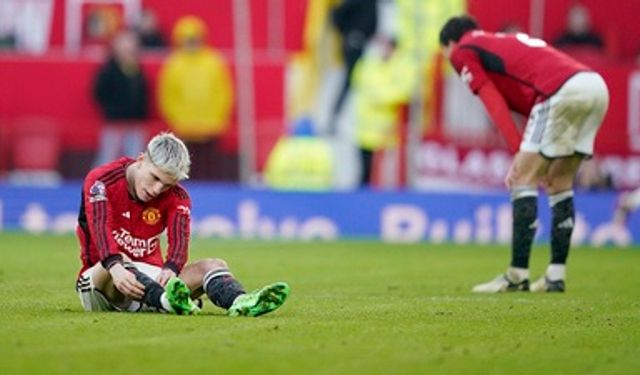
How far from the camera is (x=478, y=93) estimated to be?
1440cm

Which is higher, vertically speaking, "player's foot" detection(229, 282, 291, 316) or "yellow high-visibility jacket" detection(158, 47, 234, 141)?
"yellow high-visibility jacket" detection(158, 47, 234, 141)

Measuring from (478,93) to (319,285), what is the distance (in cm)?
200

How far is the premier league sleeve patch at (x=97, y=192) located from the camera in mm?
→ 10633

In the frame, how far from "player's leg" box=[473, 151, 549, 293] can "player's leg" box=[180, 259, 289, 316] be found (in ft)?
12.5

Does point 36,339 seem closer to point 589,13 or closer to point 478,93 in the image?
point 478,93

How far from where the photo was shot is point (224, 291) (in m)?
10.7

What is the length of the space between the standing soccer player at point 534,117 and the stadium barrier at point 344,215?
859 cm

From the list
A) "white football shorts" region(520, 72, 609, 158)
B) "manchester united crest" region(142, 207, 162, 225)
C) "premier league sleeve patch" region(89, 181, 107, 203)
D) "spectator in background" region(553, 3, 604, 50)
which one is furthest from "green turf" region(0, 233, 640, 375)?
"spectator in background" region(553, 3, 604, 50)

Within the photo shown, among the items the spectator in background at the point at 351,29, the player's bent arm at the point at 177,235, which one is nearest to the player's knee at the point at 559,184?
the player's bent arm at the point at 177,235

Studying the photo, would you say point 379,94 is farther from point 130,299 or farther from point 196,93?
point 130,299

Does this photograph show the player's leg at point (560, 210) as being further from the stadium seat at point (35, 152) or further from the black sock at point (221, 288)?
the stadium seat at point (35, 152)

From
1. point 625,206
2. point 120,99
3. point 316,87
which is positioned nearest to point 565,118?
point 625,206

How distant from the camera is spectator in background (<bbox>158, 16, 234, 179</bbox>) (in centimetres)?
2658

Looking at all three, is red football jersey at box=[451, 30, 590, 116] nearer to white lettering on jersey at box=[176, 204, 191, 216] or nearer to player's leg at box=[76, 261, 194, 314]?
white lettering on jersey at box=[176, 204, 191, 216]
